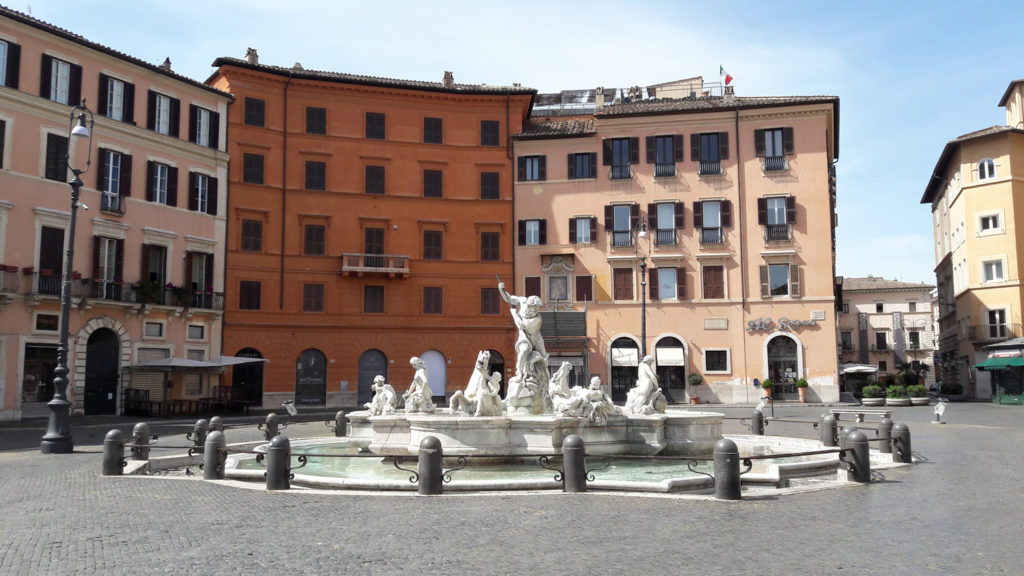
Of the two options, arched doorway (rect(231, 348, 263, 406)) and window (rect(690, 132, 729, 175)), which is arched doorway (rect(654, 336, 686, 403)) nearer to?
window (rect(690, 132, 729, 175))

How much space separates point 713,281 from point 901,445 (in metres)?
29.5

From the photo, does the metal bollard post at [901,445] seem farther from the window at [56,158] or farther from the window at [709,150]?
the window at [56,158]

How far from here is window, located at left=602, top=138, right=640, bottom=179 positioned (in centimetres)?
4506

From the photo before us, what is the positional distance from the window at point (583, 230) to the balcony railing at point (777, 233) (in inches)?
363

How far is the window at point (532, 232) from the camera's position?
45219mm

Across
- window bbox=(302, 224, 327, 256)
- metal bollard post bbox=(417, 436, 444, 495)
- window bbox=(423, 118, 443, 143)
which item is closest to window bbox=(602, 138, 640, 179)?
window bbox=(423, 118, 443, 143)

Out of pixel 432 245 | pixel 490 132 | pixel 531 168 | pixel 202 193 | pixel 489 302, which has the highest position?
pixel 490 132

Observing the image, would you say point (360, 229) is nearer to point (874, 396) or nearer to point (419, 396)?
point (874, 396)

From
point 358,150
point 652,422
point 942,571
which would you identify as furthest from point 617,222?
point 942,571

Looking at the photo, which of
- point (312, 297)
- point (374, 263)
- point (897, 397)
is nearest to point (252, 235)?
point (312, 297)

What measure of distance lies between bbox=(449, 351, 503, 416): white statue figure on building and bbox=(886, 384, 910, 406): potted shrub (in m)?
29.3

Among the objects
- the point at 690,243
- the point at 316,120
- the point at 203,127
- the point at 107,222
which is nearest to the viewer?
the point at 107,222

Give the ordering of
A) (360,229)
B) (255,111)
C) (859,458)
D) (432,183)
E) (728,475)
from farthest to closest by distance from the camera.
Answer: (432,183) < (360,229) < (255,111) < (859,458) < (728,475)

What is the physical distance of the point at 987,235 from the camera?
4759cm
